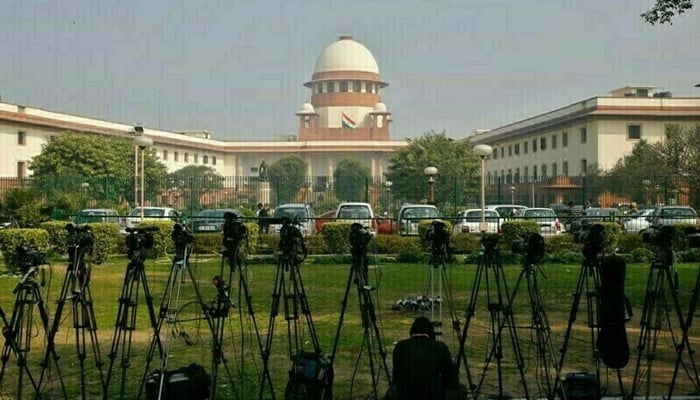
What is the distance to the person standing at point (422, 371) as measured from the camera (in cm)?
491

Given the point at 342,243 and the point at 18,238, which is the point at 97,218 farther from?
the point at 342,243

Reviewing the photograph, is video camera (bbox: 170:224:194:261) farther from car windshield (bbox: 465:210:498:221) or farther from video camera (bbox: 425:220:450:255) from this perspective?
car windshield (bbox: 465:210:498:221)

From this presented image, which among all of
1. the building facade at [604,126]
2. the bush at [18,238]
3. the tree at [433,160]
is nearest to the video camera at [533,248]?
the bush at [18,238]

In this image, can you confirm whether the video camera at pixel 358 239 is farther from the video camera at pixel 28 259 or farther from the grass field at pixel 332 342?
the video camera at pixel 28 259

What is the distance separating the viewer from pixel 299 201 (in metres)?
33.0

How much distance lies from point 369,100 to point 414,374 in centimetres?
8653

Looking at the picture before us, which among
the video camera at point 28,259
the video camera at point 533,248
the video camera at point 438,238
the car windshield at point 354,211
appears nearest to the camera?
the video camera at point 28,259

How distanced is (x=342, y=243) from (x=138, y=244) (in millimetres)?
13945

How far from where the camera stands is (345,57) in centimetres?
8806

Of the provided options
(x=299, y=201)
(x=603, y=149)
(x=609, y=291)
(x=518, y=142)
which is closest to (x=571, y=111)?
(x=603, y=149)

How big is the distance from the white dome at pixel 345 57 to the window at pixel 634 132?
43932mm

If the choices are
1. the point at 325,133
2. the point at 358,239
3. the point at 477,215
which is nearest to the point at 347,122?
the point at 325,133

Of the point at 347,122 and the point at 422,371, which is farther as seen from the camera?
the point at 347,122

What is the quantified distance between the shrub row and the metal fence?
31.6 ft
